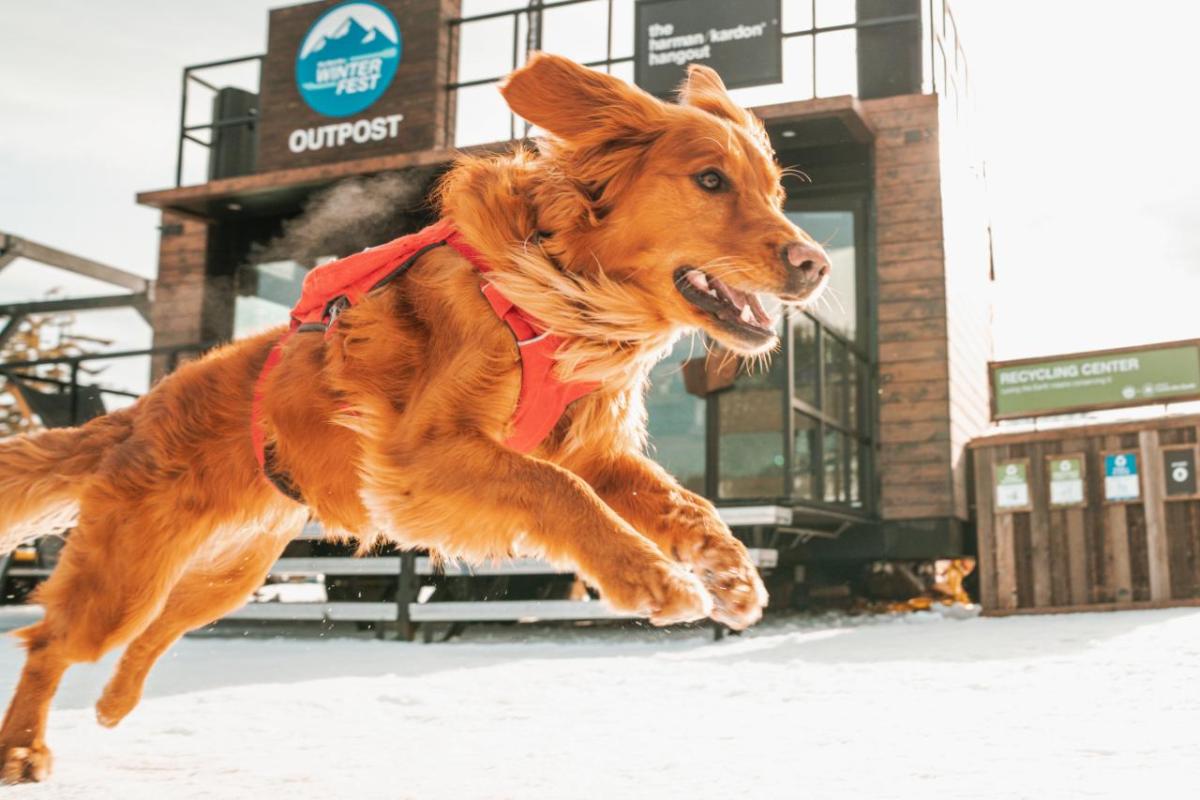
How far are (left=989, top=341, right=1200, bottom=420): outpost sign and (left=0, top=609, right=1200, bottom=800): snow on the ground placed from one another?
2061 millimetres

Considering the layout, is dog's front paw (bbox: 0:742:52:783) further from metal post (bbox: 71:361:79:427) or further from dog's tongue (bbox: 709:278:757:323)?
metal post (bbox: 71:361:79:427)

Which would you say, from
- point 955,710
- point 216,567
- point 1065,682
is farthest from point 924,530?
point 216,567

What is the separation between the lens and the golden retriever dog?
2463 mm

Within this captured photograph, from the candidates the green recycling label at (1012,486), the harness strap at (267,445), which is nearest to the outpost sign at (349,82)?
the green recycling label at (1012,486)

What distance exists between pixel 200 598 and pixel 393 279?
1275 mm

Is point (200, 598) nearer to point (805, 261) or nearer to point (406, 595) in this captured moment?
point (805, 261)

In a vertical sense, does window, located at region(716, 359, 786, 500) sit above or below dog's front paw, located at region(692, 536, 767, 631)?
above

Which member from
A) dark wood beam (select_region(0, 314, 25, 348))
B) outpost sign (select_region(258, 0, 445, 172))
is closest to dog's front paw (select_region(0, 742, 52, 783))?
outpost sign (select_region(258, 0, 445, 172))

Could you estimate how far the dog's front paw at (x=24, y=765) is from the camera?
10.1 ft

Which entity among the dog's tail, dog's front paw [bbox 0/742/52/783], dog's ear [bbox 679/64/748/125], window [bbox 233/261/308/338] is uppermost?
window [bbox 233/261/308/338]

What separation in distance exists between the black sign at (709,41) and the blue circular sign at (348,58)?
2476 millimetres

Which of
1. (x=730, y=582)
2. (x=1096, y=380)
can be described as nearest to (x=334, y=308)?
(x=730, y=582)

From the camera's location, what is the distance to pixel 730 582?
2.44 m

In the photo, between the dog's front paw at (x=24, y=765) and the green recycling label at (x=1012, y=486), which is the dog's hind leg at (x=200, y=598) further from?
the green recycling label at (x=1012, y=486)
